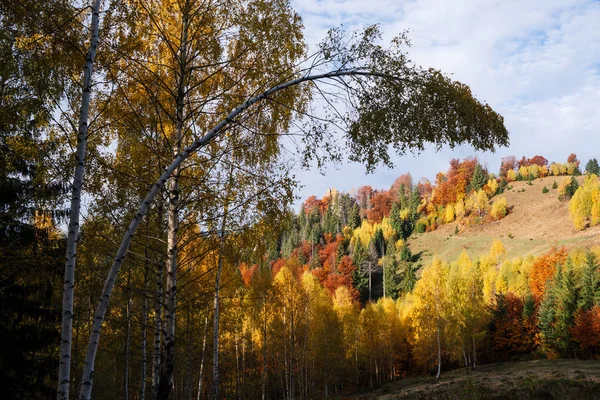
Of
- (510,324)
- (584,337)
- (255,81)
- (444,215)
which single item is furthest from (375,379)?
(444,215)

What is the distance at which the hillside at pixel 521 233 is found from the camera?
8025 centimetres

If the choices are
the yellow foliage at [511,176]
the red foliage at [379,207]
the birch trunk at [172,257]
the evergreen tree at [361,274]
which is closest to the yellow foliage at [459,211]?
the red foliage at [379,207]

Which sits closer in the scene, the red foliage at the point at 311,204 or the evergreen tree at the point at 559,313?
the evergreen tree at the point at 559,313

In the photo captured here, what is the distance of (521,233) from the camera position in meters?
92.4

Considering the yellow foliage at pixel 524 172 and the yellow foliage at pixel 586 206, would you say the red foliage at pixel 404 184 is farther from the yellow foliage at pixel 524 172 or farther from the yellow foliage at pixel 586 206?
the yellow foliage at pixel 586 206

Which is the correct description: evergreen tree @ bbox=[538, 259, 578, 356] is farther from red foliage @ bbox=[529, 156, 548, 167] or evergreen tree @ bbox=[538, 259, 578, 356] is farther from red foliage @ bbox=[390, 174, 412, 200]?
red foliage @ bbox=[529, 156, 548, 167]

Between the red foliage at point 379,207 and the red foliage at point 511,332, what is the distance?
8070 centimetres

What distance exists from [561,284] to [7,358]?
154 ft

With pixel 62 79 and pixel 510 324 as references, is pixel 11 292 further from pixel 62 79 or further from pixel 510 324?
pixel 510 324

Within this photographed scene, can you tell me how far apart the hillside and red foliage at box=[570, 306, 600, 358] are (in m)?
41.6

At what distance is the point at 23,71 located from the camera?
213 inches

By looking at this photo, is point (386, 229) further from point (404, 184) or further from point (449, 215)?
point (404, 184)

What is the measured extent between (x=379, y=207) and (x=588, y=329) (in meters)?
102

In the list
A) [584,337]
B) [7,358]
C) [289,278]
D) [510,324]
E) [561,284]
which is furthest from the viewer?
[510,324]
